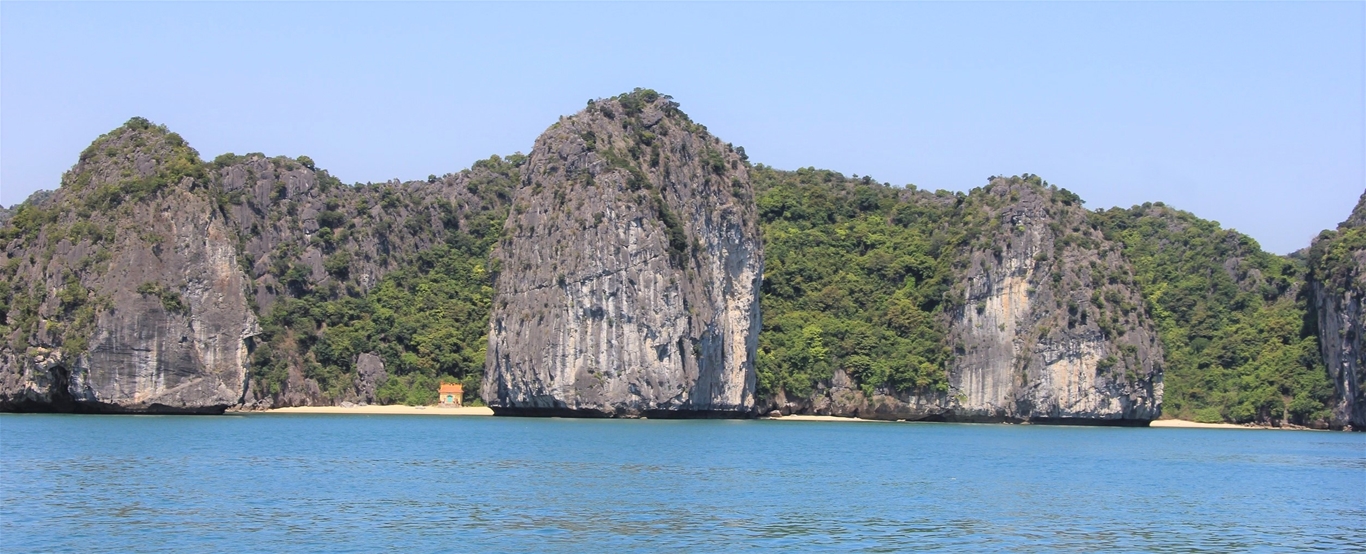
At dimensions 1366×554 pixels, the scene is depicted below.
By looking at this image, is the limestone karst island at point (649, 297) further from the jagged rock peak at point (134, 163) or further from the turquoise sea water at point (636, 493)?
the turquoise sea water at point (636, 493)

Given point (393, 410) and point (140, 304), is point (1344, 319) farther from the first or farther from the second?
point (140, 304)

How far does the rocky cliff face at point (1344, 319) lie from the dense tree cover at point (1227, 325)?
3.98 ft

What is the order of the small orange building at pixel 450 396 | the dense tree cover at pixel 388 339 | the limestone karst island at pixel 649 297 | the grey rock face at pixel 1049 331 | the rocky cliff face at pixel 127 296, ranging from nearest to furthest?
the rocky cliff face at pixel 127 296 → the limestone karst island at pixel 649 297 → the grey rock face at pixel 1049 331 → the small orange building at pixel 450 396 → the dense tree cover at pixel 388 339

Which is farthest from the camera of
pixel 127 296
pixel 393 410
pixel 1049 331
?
pixel 1049 331

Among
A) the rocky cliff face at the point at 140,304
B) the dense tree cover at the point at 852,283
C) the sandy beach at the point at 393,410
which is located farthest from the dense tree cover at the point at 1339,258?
the rocky cliff face at the point at 140,304

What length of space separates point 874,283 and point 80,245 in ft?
188

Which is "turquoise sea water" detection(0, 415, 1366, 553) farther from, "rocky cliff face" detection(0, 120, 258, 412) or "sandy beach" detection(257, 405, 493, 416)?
"sandy beach" detection(257, 405, 493, 416)

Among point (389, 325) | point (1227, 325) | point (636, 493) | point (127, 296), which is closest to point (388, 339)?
point (389, 325)

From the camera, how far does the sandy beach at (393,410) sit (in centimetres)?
9925

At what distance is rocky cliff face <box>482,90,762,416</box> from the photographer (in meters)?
89.2

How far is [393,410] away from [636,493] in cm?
6213

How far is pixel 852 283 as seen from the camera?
113562 mm

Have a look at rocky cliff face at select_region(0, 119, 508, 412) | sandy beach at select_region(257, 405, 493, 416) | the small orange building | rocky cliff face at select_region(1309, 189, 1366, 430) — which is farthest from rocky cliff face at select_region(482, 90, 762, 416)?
rocky cliff face at select_region(1309, 189, 1366, 430)

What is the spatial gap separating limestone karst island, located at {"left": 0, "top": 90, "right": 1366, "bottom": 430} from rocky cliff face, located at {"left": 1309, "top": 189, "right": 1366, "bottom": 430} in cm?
24
